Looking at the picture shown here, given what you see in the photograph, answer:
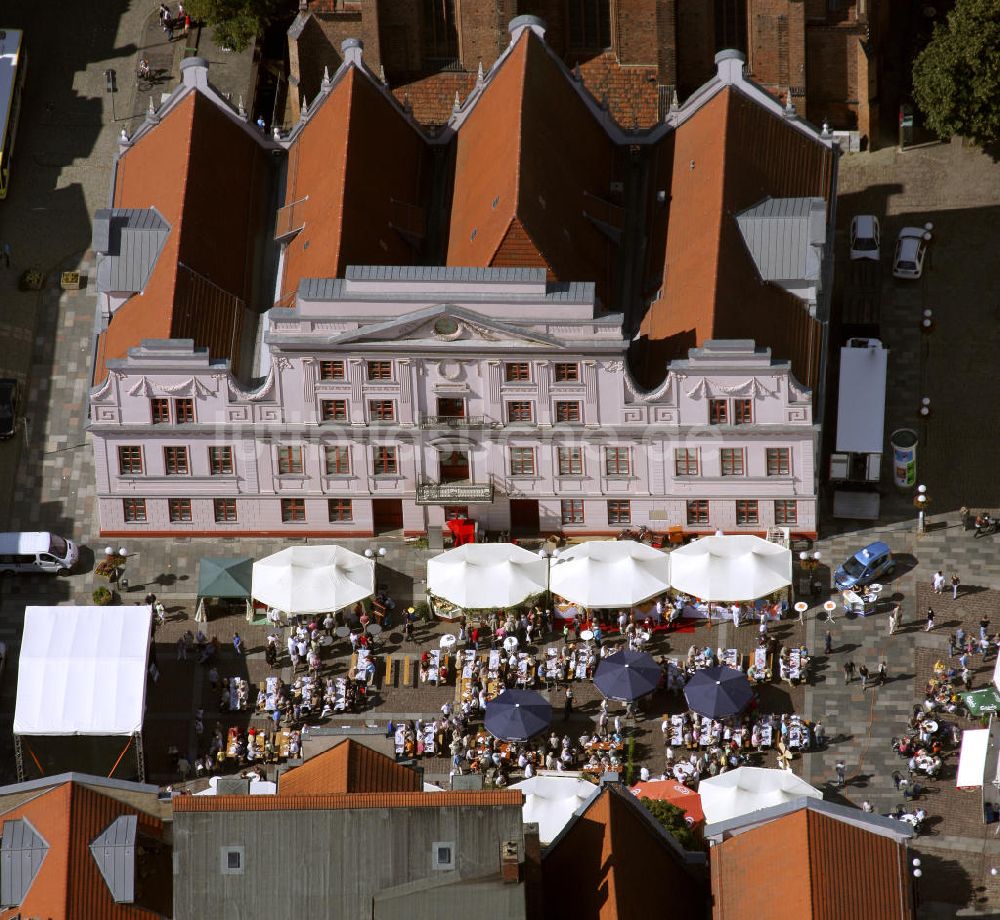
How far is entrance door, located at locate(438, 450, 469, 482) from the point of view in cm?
17638

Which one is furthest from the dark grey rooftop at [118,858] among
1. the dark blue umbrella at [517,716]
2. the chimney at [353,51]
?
the chimney at [353,51]

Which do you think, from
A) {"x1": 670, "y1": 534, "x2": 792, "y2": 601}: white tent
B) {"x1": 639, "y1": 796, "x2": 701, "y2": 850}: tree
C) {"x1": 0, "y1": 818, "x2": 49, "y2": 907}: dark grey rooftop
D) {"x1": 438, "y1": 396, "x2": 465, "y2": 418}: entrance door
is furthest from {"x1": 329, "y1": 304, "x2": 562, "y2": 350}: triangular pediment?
{"x1": 0, "y1": 818, "x2": 49, "y2": 907}: dark grey rooftop

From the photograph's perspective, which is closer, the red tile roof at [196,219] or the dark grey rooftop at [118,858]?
the dark grey rooftop at [118,858]

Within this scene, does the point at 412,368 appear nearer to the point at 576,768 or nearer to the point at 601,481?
the point at 601,481

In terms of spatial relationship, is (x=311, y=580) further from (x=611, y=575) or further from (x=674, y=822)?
(x=674, y=822)

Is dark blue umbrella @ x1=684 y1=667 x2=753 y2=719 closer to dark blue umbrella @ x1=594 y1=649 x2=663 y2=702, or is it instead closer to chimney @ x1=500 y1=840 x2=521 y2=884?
dark blue umbrella @ x1=594 y1=649 x2=663 y2=702

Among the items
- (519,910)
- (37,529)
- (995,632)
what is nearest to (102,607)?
(37,529)

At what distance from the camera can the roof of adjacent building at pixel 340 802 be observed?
144m

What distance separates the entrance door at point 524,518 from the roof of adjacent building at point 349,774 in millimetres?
29623

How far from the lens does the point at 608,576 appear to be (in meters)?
172

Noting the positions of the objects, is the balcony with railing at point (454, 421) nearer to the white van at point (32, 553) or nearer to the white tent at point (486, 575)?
the white tent at point (486, 575)

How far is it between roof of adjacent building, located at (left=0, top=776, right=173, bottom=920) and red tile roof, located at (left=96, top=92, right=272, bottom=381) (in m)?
36.2

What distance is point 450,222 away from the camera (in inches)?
7264

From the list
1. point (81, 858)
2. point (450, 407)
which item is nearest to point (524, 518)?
point (450, 407)
